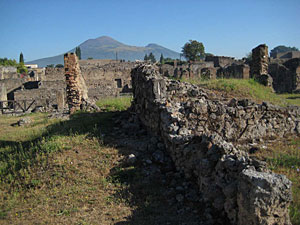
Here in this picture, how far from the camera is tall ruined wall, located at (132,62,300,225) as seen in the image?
3.58 metres

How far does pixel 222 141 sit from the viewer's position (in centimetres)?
535

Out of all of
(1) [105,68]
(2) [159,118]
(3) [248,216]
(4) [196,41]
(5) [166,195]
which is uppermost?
(4) [196,41]

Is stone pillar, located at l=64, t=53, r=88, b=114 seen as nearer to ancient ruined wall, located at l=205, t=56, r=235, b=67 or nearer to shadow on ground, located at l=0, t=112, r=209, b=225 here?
shadow on ground, located at l=0, t=112, r=209, b=225

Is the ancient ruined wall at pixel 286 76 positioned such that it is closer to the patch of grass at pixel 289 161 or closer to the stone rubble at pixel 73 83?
the stone rubble at pixel 73 83

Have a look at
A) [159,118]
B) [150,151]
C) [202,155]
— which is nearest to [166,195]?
[202,155]

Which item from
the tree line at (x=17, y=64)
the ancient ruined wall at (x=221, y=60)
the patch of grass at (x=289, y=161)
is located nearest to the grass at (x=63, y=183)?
the patch of grass at (x=289, y=161)

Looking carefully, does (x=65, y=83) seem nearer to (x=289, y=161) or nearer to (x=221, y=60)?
(x=289, y=161)

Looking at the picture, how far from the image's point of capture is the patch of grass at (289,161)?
14.4ft

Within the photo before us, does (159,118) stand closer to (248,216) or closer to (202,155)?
(202,155)

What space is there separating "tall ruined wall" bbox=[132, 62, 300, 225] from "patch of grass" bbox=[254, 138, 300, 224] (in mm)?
620

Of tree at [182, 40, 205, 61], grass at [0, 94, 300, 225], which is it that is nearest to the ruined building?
grass at [0, 94, 300, 225]

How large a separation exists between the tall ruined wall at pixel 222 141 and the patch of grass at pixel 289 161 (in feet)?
2.03

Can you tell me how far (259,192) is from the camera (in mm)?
3564

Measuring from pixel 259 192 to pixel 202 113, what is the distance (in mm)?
4586
